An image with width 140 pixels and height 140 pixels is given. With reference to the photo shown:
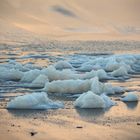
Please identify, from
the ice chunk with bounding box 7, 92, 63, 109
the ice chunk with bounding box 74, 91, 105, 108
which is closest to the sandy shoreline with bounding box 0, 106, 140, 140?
the ice chunk with bounding box 7, 92, 63, 109

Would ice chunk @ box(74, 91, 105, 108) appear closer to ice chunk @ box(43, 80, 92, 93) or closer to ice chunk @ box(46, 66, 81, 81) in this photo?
ice chunk @ box(43, 80, 92, 93)

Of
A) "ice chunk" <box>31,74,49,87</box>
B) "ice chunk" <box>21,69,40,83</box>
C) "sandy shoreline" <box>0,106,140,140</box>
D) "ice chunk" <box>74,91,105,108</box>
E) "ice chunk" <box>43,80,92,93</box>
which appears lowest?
"sandy shoreline" <box>0,106,140,140</box>

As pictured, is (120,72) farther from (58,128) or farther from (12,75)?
(58,128)

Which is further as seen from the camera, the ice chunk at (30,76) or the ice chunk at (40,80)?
the ice chunk at (30,76)

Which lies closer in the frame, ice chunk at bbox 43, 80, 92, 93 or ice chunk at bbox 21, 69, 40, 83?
ice chunk at bbox 43, 80, 92, 93

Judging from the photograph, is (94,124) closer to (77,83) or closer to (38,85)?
(77,83)

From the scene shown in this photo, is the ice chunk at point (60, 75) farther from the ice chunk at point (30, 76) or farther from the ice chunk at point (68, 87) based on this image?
the ice chunk at point (68, 87)

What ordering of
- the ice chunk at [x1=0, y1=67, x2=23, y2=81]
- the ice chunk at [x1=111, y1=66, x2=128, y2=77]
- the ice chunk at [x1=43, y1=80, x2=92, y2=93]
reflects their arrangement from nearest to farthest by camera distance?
the ice chunk at [x1=43, y1=80, x2=92, y2=93], the ice chunk at [x1=0, y1=67, x2=23, y2=81], the ice chunk at [x1=111, y1=66, x2=128, y2=77]

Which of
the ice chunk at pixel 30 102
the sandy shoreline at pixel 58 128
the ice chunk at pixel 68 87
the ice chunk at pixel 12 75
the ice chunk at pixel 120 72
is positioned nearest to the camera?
the sandy shoreline at pixel 58 128

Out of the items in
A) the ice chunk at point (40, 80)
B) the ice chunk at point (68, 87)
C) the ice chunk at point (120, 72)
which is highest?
the ice chunk at point (120, 72)

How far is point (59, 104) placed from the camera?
12391mm

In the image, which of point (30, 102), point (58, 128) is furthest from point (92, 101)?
point (58, 128)

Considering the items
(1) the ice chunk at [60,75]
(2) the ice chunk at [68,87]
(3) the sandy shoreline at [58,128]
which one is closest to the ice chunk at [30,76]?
(1) the ice chunk at [60,75]

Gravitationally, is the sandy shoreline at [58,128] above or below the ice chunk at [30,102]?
below
